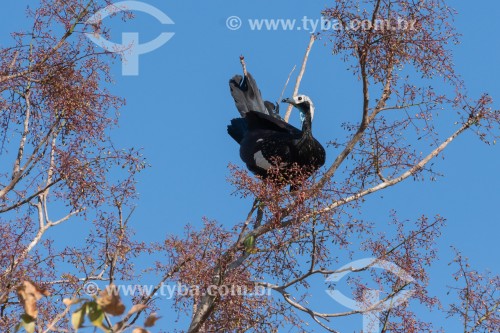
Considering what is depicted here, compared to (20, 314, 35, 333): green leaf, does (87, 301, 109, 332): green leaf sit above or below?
above

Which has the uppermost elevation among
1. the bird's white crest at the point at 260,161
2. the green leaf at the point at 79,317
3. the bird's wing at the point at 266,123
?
the bird's wing at the point at 266,123

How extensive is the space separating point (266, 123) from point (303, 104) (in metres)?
0.48

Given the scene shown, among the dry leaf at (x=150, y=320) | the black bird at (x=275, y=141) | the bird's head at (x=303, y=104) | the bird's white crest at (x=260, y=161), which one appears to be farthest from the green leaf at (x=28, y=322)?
the bird's head at (x=303, y=104)

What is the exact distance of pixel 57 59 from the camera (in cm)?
852

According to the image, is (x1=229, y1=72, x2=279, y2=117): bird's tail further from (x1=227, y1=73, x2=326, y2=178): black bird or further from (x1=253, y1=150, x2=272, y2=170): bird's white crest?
(x1=253, y1=150, x2=272, y2=170): bird's white crest

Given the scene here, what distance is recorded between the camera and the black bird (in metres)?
9.11

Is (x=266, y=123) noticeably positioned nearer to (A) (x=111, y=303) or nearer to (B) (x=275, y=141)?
(B) (x=275, y=141)

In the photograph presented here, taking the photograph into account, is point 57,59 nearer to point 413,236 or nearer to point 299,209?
point 299,209

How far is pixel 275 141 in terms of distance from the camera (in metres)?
9.30

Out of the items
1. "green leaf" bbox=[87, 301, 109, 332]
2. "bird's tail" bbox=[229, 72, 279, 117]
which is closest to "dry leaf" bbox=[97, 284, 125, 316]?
"green leaf" bbox=[87, 301, 109, 332]

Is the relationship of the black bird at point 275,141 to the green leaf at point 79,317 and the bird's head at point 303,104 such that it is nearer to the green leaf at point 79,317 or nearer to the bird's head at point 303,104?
the bird's head at point 303,104

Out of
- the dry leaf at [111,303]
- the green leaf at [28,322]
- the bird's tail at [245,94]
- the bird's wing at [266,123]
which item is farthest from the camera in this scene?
the bird's tail at [245,94]

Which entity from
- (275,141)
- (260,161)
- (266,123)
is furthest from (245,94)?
(260,161)

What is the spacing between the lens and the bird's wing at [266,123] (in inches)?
377
